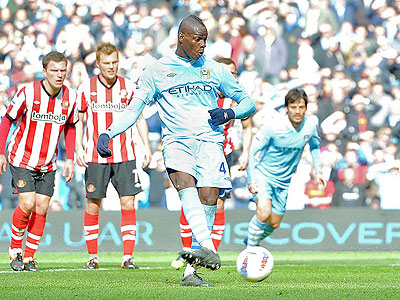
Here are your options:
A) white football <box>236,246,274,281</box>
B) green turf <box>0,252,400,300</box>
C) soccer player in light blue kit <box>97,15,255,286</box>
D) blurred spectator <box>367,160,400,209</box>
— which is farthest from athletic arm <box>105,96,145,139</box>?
blurred spectator <box>367,160,400,209</box>

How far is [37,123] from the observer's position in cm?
836

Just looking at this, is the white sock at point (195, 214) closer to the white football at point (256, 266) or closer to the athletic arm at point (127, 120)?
the white football at point (256, 266)

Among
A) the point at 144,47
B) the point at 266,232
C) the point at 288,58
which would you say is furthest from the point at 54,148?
the point at 288,58

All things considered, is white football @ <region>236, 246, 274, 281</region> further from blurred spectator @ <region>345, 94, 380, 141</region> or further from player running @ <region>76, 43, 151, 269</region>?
blurred spectator @ <region>345, 94, 380, 141</region>

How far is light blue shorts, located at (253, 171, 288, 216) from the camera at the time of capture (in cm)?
955

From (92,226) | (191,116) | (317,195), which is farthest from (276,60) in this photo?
(191,116)

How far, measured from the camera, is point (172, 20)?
14.2m

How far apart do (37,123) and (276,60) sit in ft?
20.6

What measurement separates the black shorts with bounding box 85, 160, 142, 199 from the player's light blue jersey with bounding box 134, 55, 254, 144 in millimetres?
2607

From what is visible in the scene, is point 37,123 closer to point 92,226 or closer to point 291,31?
point 92,226

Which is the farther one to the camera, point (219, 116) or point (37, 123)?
point (37, 123)

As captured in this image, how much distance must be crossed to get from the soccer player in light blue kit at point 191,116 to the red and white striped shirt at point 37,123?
246 centimetres

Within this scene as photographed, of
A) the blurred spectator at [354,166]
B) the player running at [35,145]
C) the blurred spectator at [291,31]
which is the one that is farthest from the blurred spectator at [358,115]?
the player running at [35,145]

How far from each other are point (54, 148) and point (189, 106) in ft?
9.18
